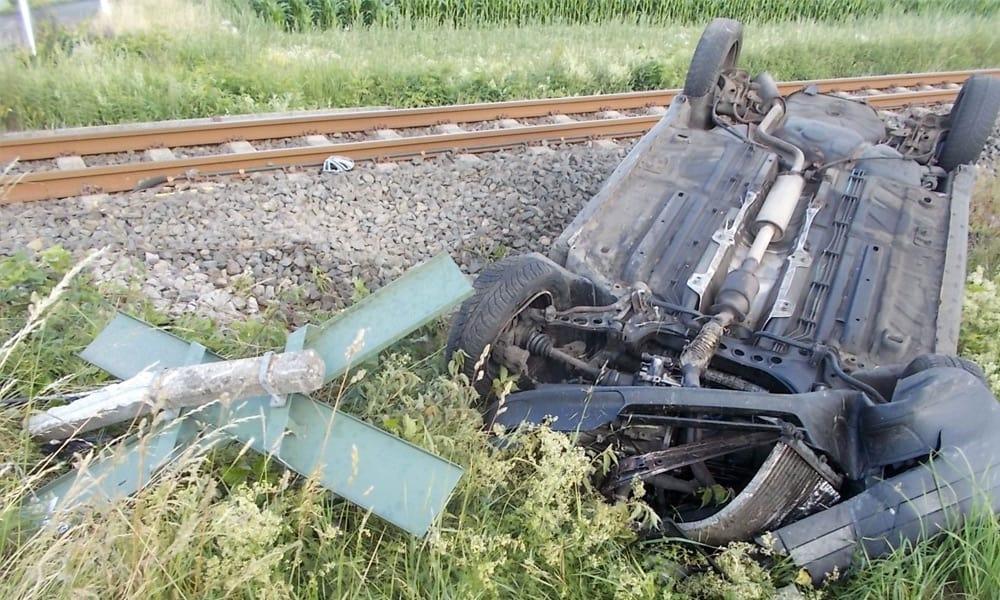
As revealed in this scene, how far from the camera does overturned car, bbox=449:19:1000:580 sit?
9.63 ft

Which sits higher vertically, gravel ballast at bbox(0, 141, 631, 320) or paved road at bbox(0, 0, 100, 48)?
paved road at bbox(0, 0, 100, 48)

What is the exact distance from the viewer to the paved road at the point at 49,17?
25.8 feet

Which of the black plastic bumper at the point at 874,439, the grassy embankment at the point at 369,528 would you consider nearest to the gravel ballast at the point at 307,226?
the grassy embankment at the point at 369,528

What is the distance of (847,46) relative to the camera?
37.6 feet

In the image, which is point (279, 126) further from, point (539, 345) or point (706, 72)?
point (539, 345)

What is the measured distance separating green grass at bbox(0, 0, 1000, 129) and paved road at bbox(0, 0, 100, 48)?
28cm

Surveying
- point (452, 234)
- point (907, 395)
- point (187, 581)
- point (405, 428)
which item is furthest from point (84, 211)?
point (907, 395)

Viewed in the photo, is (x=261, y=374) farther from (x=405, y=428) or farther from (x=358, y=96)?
(x=358, y=96)

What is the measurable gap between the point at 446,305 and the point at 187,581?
129cm

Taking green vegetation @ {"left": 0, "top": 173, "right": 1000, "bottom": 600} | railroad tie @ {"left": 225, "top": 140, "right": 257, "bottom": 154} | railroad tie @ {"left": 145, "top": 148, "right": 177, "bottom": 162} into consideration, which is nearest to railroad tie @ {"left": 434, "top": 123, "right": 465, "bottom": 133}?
railroad tie @ {"left": 225, "top": 140, "right": 257, "bottom": 154}

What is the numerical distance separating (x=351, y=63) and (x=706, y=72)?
14.3 feet

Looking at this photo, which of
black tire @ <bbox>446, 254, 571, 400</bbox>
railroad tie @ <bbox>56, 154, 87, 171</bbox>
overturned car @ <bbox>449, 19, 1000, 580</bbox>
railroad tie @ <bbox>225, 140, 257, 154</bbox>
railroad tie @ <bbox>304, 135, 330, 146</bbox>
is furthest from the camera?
railroad tie @ <bbox>304, 135, 330, 146</bbox>

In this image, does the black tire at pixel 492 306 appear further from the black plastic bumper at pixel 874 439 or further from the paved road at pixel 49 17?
the paved road at pixel 49 17

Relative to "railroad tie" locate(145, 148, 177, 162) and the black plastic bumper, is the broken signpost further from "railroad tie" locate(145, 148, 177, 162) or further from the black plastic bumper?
"railroad tie" locate(145, 148, 177, 162)
